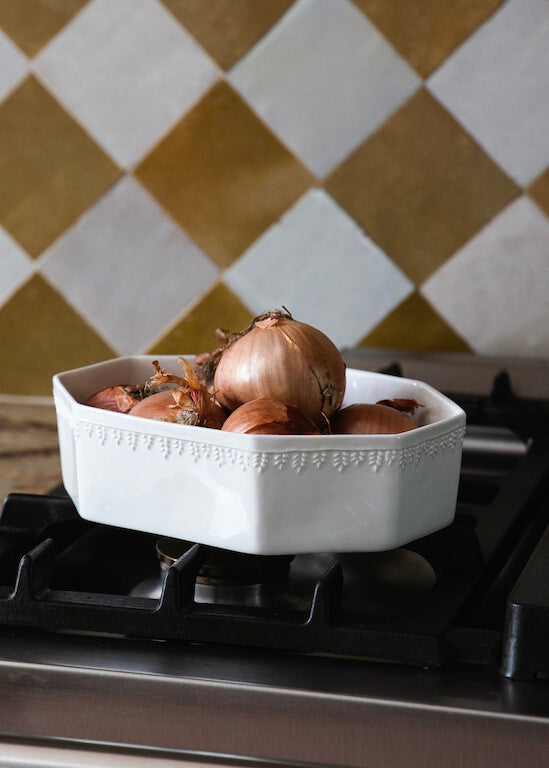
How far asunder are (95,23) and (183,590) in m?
0.81

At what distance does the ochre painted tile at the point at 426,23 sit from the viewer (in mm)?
994

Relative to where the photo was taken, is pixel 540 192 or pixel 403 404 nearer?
pixel 403 404

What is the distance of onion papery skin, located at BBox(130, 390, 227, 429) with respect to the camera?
517 millimetres

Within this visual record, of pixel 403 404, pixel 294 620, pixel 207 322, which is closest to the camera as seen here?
pixel 294 620

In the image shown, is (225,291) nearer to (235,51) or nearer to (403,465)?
(235,51)

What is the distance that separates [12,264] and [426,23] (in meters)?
0.56

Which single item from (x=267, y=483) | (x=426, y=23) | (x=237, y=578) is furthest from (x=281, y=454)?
(x=426, y=23)

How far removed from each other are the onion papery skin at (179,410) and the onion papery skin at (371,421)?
7 centimetres

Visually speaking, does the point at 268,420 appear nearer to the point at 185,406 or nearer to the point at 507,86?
the point at 185,406

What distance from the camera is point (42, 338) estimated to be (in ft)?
3.75

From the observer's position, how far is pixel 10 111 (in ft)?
3.62

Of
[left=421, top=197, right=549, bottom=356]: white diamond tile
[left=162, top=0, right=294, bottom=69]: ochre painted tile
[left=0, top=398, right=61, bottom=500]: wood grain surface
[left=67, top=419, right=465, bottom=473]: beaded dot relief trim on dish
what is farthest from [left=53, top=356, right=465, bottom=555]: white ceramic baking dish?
[left=162, top=0, right=294, bottom=69]: ochre painted tile

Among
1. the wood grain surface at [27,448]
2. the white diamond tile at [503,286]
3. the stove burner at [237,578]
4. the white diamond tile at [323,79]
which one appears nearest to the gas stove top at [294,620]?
the stove burner at [237,578]

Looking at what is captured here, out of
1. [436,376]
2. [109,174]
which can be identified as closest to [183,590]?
[436,376]
